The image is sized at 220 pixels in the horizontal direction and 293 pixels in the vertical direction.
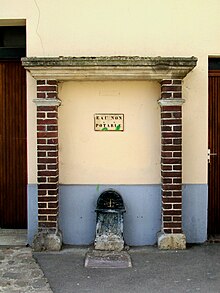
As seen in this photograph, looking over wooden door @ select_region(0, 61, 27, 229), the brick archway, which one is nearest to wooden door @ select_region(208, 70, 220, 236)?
the brick archway

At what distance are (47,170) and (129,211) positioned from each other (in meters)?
1.27

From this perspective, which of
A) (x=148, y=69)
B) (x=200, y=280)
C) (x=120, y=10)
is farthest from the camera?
(x=120, y=10)

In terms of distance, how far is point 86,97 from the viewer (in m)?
6.12

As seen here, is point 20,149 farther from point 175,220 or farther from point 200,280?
point 200,280

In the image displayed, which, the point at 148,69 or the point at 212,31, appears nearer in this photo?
the point at 148,69

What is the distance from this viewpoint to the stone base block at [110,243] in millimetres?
5835

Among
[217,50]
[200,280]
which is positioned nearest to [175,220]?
[200,280]

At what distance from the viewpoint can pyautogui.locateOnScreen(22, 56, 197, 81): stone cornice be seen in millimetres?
5605

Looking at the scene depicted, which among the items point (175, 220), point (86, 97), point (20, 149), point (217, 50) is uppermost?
point (217, 50)

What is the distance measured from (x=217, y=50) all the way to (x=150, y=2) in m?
1.13

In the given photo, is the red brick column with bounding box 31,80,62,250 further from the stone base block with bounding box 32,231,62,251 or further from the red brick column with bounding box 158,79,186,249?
the red brick column with bounding box 158,79,186,249

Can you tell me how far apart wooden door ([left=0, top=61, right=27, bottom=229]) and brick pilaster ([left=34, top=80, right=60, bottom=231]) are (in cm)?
97

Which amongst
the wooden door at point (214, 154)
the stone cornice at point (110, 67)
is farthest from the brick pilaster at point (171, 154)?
the wooden door at point (214, 154)

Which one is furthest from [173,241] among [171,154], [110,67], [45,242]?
[110,67]
